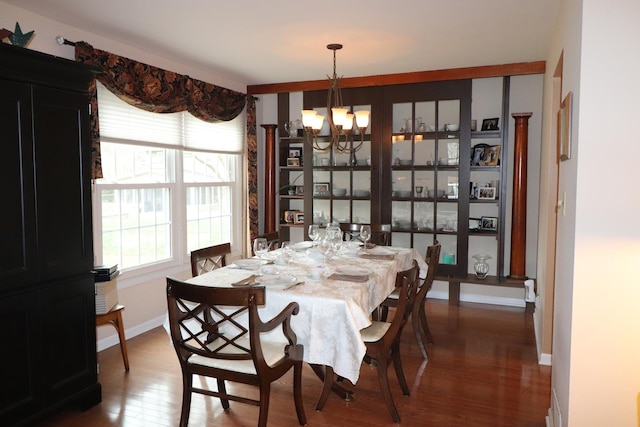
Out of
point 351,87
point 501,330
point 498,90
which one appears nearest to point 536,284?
point 501,330

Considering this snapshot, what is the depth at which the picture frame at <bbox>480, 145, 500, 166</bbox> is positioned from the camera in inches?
205

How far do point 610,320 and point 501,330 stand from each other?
257 centimetres

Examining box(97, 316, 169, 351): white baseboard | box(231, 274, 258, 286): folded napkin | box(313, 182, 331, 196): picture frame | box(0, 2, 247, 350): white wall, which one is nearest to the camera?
box(231, 274, 258, 286): folded napkin

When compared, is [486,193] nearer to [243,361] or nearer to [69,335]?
[243,361]

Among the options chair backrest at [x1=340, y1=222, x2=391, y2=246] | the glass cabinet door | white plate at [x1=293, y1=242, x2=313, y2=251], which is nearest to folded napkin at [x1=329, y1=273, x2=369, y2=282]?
white plate at [x1=293, y1=242, x2=313, y2=251]

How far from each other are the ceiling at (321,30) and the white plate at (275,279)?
5.85ft

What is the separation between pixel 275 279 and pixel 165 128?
2493 mm

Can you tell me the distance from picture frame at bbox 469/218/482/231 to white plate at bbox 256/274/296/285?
9.94ft

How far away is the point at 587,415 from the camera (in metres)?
2.08

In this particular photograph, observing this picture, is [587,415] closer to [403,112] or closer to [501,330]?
[501,330]

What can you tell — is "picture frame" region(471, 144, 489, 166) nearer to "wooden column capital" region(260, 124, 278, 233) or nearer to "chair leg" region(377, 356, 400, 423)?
"wooden column capital" region(260, 124, 278, 233)

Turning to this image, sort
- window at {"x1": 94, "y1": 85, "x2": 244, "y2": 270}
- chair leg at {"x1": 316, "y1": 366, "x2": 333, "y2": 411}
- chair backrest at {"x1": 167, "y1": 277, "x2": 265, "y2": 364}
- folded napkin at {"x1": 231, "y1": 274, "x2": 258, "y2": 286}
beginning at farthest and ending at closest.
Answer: window at {"x1": 94, "y1": 85, "x2": 244, "y2": 270}, chair leg at {"x1": 316, "y1": 366, "x2": 333, "y2": 411}, folded napkin at {"x1": 231, "y1": 274, "x2": 258, "y2": 286}, chair backrest at {"x1": 167, "y1": 277, "x2": 265, "y2": 364}

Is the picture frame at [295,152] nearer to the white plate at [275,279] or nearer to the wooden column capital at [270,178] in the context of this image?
the wooden column capital at [270,178]

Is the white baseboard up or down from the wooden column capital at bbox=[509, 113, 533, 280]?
down
